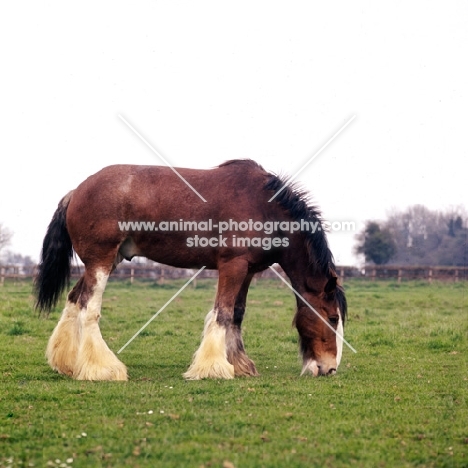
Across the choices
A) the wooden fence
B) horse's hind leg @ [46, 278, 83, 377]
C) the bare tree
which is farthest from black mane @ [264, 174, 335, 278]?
the bare tree

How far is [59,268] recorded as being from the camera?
9.54 m

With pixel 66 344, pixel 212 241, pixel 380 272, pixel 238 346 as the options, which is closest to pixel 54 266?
pixel 66 344

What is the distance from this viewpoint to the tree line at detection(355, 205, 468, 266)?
3566 centimetres

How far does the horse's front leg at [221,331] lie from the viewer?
8.27 metres

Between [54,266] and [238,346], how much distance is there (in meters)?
2.87

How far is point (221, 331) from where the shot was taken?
8555 millimetres

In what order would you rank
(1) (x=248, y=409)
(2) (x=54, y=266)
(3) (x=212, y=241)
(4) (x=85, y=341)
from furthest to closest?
(2) (x=54, y=266), (3) (x=212, y=241), (4) (x=85, y=341), (1) (x=248, y=409)

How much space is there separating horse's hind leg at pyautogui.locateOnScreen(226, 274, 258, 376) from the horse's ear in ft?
3.66

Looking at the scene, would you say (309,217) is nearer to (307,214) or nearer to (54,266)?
(307,214)

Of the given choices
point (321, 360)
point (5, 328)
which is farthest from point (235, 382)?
point (5, 328)

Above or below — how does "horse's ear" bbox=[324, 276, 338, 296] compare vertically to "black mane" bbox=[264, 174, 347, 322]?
below

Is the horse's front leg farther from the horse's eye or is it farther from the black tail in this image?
the black tail

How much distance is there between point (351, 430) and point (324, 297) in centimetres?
354

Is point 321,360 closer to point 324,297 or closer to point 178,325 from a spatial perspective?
point 324,297
